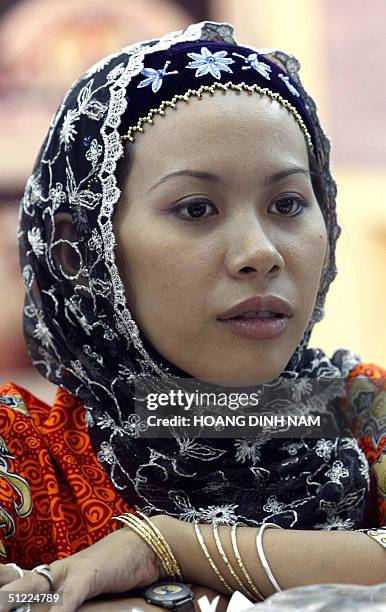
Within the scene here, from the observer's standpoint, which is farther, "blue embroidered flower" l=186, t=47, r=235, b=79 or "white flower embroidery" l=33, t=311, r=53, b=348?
"white flower embroidery" l=33, t=311, r=53, b=348

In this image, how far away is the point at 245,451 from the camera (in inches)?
59.6

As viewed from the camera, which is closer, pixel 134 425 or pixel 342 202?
pixel 134 425

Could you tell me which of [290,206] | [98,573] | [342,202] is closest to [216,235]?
[290,206]

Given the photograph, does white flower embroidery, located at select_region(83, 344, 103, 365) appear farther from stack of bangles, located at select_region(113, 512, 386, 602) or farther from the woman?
stack of bangles, located at select_region(113, 512, 386, 602)

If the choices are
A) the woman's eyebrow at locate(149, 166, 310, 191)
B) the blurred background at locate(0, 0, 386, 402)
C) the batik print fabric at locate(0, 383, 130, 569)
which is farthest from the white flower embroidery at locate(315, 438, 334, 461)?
the blurred background at locate(0, 0, 386, 402)

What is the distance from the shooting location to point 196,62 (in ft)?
5.11

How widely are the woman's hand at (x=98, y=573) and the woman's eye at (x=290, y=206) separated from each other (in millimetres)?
541

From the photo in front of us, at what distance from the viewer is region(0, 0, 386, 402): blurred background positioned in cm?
378

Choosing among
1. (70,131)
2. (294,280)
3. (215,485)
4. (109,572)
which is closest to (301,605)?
(109,572)

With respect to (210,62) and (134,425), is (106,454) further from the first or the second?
(210,62)

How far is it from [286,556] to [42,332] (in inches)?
23.4

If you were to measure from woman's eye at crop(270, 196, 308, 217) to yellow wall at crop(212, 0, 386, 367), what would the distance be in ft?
8.01

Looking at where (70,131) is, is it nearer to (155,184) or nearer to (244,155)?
(155,184)

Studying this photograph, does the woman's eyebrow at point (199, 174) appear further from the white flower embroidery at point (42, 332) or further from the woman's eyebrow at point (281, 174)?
the white flower embroidery at point (42, 332)
